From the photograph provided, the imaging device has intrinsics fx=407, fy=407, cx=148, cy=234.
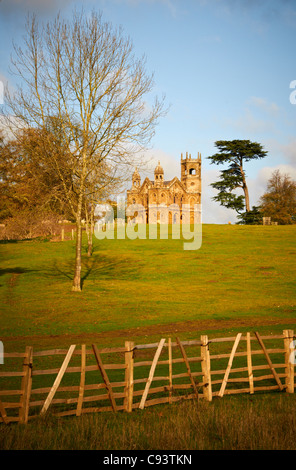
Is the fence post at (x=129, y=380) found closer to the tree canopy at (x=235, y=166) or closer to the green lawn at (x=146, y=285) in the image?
the green lawn at (x=146, y=285)

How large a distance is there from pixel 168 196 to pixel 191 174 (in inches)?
520

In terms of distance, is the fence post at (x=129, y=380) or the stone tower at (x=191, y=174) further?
the stone tower at (x=191, y=174)

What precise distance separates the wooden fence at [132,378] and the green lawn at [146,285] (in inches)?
209

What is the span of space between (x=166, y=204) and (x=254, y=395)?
113 metres

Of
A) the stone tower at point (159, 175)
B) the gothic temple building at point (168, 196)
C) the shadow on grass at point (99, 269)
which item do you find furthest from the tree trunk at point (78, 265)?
the stone tower at point (159, 175)

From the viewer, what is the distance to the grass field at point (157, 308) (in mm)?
8891

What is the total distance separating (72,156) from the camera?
31.9 meters

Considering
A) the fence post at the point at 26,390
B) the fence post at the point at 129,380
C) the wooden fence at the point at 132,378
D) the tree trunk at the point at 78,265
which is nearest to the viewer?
the fence post at the point at 26,390

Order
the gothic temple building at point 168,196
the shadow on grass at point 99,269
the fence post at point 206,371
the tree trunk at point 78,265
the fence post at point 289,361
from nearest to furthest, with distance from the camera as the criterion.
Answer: the fence post at point 206,371
the fence post at point 289,361
the tree trunk at point 78,265
the shadow on grass at point 99,269
the gothic temple building at point 168,196

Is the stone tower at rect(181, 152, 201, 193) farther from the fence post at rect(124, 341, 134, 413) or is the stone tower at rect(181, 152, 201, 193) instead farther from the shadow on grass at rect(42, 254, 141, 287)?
the fence post at rect(124, 341, 134, 413)

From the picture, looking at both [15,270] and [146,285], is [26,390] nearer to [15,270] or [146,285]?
[146,285]

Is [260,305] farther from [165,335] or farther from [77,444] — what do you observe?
[77,444]

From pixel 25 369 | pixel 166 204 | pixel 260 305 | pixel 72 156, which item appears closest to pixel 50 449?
pixel 25 369

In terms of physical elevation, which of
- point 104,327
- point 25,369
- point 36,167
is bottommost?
point 104,327
